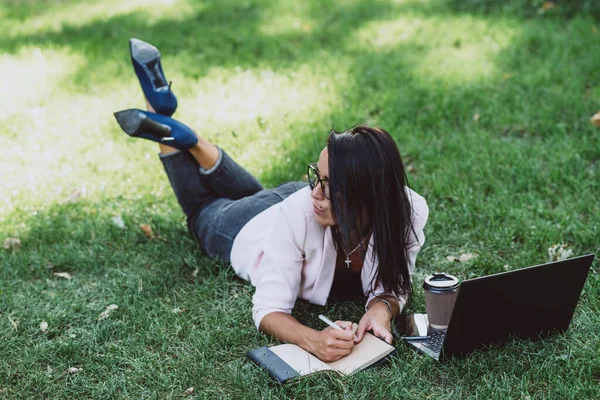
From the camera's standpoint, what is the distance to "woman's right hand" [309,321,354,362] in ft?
8.41

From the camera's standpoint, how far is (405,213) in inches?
106

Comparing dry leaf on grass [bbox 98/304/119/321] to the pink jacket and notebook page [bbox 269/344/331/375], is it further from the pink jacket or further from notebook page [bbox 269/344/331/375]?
notebook page [bbox 269/344/331/375]

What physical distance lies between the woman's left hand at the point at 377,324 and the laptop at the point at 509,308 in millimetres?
97

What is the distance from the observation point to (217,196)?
366 centimetres

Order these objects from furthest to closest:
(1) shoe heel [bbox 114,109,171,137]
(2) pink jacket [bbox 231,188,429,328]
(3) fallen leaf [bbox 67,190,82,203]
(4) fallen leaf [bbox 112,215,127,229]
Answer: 1. (3) fallen leaf [bbox 67,190,82,203]
2. (4) fallen leaf [bbox 112,215,127,229]
3. (1) shoe heel [bbox 114,109,171,137]
4. (2) pink jacket [bbox 231,188,429,328]

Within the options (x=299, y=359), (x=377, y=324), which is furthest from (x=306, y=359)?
(x=377, y=324)

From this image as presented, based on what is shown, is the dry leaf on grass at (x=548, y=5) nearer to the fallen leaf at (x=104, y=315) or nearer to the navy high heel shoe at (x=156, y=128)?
the navy high heel shoe at (x=156, y=128)

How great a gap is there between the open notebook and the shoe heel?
1.22 metres

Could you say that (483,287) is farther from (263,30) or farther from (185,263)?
(263,30)

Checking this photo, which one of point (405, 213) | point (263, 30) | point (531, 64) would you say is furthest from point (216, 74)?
point (405, 213)

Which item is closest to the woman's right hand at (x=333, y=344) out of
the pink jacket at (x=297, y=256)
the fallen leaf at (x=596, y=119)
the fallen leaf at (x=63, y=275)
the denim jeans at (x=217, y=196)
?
the pink jacket at (x=297, y=256)

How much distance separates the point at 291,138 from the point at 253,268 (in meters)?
1.75

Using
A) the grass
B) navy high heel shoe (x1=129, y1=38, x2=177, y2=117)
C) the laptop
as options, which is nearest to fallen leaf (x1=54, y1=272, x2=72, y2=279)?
the grass

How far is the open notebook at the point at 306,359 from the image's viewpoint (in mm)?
2520
